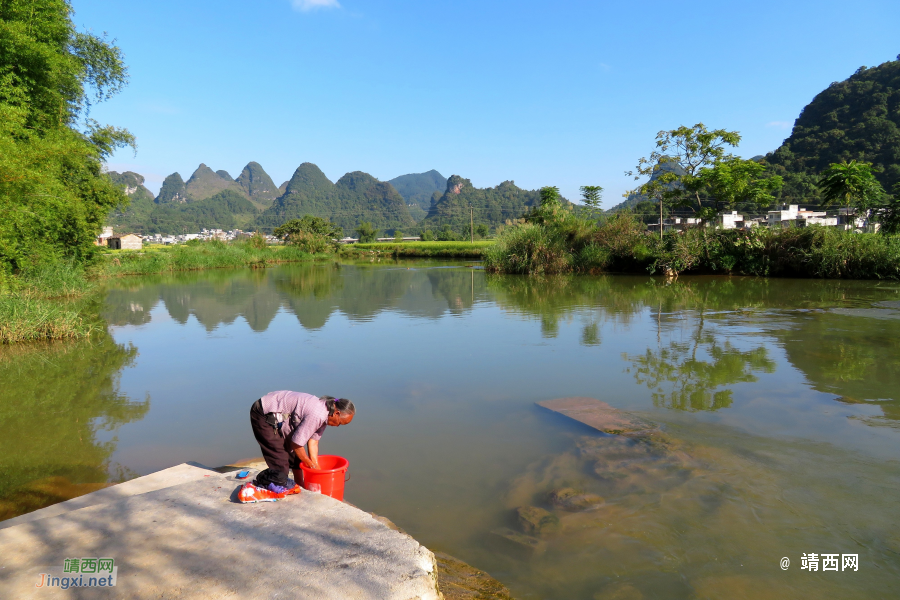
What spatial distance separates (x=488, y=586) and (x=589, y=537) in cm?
80

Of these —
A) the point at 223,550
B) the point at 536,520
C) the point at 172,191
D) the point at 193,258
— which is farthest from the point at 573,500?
the point at 172,191

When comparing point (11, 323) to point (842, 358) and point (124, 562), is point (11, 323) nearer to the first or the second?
point (124, 562)

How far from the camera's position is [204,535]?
2.71m

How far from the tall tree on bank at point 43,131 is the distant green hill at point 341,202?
3192 inches

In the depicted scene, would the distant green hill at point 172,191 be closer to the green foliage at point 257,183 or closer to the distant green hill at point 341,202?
the green foliage at point 257,183

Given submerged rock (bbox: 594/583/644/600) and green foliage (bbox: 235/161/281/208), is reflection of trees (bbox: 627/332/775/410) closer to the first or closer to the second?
submerged rock (bbox: 594/583/644/600)

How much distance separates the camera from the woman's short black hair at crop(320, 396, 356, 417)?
129 inches

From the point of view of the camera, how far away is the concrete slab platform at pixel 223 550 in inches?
89.0

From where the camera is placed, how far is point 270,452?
3.24 m

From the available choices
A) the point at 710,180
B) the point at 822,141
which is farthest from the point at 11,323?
the point at 822,141

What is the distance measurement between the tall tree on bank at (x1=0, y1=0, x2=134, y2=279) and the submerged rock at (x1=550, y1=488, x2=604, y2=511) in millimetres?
8405

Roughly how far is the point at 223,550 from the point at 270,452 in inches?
29.0

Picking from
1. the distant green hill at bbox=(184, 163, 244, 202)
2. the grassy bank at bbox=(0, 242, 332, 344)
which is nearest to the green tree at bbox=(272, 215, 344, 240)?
the grassy bank at bbox=(0, 242, 332, 344)

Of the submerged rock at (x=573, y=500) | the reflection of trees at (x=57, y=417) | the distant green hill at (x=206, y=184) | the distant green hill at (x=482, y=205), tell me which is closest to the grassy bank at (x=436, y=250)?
the reflection of trees at (x=57, y=417)
